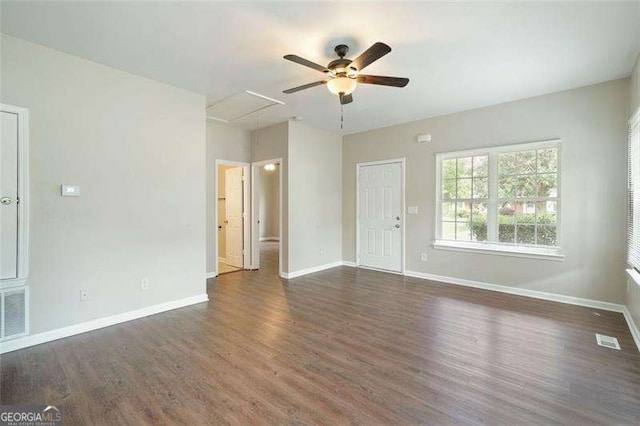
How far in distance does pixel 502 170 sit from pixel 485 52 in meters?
2.18

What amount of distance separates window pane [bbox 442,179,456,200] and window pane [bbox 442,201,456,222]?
11 centimetres

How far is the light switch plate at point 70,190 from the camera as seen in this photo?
2951mm

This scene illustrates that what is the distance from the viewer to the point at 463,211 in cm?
496

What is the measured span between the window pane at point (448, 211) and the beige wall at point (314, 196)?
2152mm

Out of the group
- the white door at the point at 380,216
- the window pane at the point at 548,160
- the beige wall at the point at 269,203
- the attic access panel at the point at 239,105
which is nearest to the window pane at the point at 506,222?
the window pane at the point at 548,160

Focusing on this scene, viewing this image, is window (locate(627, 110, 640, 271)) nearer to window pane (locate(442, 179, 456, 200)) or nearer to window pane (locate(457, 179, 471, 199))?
window pane (locate(457, 179, 471, 199))

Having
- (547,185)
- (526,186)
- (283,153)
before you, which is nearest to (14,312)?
(283,153)

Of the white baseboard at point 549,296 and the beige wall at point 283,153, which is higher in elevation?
the beige wall at point 283,153

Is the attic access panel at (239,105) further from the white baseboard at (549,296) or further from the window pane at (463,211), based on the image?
the white baseboard at (549,296)

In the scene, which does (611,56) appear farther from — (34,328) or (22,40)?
(34,328)

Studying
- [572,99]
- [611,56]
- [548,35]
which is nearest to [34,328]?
[548,35]

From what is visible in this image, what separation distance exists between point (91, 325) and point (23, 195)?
143cm

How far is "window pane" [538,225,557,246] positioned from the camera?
4137mm

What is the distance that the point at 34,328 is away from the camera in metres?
2.78
